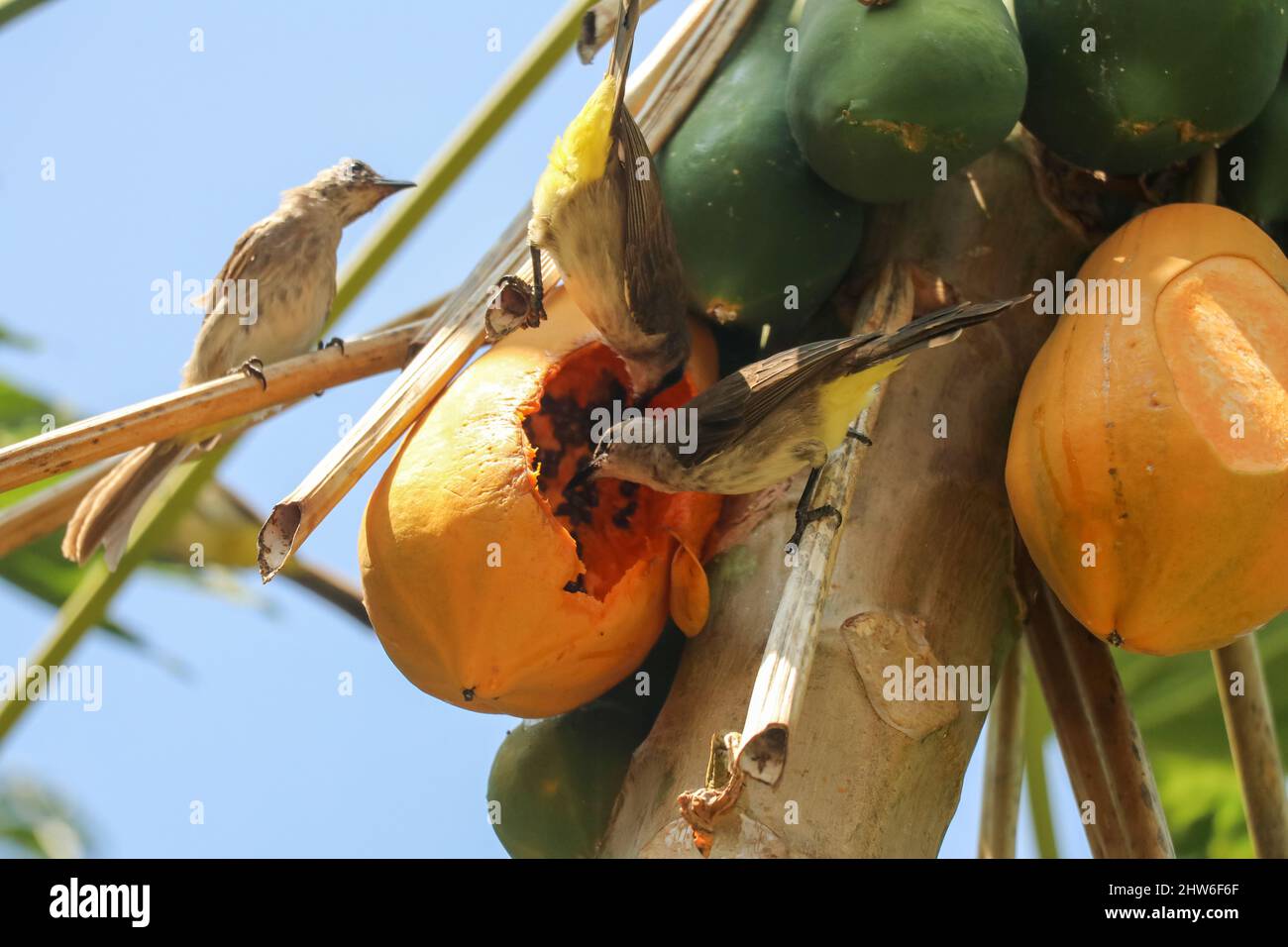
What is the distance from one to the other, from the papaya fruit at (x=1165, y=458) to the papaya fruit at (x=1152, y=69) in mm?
280

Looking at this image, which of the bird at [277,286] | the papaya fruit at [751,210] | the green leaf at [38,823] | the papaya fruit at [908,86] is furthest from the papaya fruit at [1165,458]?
the green leaf at [38,823]

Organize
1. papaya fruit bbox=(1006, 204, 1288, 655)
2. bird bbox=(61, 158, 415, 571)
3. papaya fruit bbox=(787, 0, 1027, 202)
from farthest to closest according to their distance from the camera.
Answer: bird bbox=(61, 158, 415, 571) < papaya fruit bbox=(787, 0, 1027, 202) < papaya fruit bbox=(1006, 204, 1288, 655)

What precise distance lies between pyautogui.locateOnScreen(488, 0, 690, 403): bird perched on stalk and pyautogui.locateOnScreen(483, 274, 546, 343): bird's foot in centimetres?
6

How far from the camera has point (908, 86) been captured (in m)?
2.48

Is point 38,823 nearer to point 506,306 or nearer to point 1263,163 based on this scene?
point 506,306

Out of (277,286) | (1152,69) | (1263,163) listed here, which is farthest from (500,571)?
(277,286)

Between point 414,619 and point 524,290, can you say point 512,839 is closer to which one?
point 414,619

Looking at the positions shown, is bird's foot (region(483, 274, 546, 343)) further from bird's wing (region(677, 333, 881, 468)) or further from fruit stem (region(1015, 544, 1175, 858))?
Result: fruit stem (region(1015, 544, 1175, 858))

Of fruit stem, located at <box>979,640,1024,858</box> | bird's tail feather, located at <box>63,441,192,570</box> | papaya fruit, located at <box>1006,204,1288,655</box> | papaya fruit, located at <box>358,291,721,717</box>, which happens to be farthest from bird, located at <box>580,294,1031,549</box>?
bird's tail feather, located at <box>63,441,192,570</box>

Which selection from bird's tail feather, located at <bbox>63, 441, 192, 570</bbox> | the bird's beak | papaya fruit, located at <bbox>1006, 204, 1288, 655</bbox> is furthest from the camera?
bird's tail feather, located at <bbox>63, 441, 192, 570</bbox>

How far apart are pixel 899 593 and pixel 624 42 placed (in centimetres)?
120

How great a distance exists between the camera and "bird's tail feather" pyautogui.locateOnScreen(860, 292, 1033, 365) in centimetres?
263

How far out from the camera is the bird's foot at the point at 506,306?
2.58 metres

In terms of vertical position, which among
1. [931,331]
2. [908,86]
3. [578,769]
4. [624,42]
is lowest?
[578,769]
